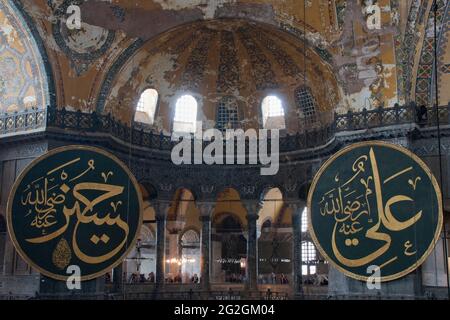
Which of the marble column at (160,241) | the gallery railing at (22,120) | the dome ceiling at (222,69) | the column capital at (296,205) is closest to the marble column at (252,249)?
the column capital at (296,205)

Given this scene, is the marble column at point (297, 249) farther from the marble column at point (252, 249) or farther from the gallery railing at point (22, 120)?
the gallery railing at point (22, 120)

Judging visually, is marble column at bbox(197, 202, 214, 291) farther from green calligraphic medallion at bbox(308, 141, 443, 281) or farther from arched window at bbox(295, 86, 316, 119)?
green calligraphic medallion at bbox(308, 141, 443, 281)

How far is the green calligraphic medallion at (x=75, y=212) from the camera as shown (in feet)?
56.3

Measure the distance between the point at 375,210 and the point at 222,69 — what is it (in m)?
7.31

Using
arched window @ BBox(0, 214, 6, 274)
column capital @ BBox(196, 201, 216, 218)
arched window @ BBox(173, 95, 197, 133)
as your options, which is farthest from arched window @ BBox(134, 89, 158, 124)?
arched window @ BBox(0, 214, 6, 274)

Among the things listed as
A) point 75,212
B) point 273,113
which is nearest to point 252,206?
point 273,113

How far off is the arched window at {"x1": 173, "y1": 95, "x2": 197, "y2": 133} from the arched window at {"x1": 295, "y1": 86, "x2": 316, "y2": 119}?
3.40 m

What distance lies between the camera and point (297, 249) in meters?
21.0

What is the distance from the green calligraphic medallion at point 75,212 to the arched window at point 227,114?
206 inches

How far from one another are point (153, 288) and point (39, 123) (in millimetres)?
6485

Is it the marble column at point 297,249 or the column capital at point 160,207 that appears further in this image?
the column capital at point 160,207

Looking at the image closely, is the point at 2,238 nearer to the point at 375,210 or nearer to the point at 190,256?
the point at 190,256

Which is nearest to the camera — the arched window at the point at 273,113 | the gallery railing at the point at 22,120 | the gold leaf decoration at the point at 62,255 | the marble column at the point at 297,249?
the gold leaf decoration at the point at 62,255
